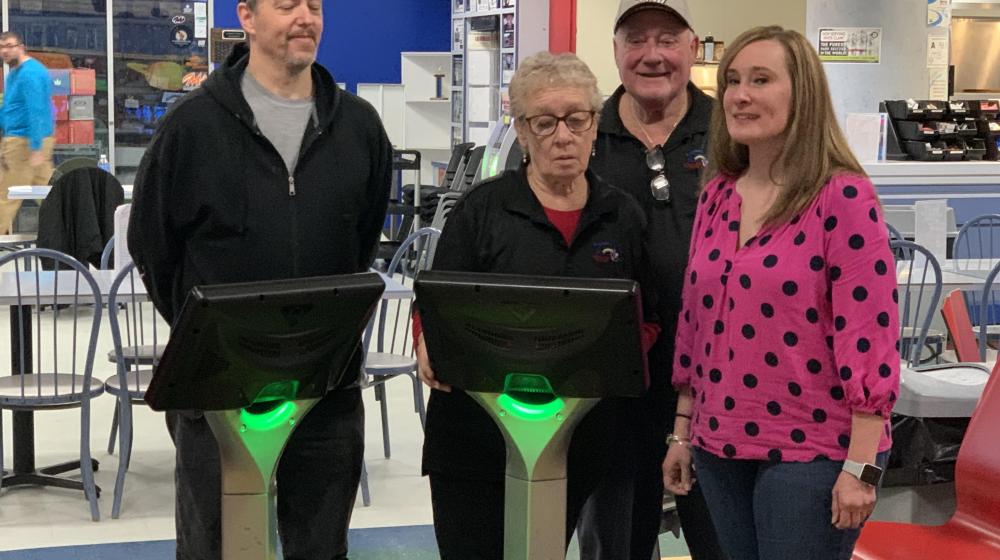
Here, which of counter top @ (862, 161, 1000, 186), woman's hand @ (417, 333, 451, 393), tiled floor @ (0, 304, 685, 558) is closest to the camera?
woman's hand @ (417, 333, 451, 393)

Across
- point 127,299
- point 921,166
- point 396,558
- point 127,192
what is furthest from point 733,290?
point 127,192

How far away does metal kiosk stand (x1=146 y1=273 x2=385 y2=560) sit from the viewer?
5.82 feet

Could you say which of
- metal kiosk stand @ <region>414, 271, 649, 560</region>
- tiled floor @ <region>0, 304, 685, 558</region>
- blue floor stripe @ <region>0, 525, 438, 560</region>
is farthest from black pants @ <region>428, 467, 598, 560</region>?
tiled floor @ <region>0, 304, 685, 558</region>

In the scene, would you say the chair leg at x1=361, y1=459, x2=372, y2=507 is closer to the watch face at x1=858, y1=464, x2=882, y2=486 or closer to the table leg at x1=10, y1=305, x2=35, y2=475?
the table leg at x1=10, y1=305, x2=35, y2=475

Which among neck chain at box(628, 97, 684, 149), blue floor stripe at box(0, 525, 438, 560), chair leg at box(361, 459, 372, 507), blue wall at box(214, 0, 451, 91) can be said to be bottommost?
blue floor stripe at box(0, 525, 438, 560)

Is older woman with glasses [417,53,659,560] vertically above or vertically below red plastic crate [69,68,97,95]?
below

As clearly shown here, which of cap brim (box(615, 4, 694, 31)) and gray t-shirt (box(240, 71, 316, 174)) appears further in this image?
cap brim (box(615, 4, 694, 31))

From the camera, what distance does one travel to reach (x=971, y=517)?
2734 mm

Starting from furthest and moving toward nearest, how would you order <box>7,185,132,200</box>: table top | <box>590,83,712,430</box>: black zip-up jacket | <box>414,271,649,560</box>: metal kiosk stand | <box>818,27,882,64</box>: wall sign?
<box>818,27,882,64</box>: wall sign < <box>7,185,132,200</box>: table top < <box>590,83,712,430</box>: black zip-up jacket < <box>414,271,649,560</box>: metal kiosk stand

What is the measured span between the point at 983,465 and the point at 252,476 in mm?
1559

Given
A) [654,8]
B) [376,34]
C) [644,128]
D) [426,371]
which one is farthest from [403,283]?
[376,34]

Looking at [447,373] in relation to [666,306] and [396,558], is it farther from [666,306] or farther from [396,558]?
[396,558]

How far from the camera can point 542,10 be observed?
37.9 feet

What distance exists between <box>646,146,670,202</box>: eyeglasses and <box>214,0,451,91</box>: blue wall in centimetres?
1182
